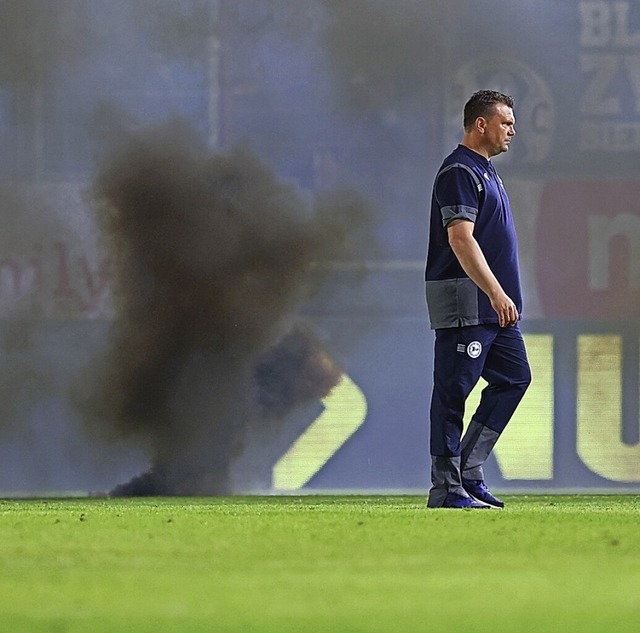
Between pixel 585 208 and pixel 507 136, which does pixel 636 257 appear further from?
pixel 507 136

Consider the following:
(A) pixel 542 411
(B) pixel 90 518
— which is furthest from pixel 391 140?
(B) pixel 90 518

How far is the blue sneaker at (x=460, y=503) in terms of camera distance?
4875 mm

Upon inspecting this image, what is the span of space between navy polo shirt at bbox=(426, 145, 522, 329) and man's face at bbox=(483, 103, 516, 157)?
56mm

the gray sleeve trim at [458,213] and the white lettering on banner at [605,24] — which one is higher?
the white lettering on banner at [605,24]

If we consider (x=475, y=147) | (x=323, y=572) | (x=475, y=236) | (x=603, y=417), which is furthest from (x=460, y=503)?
(x=603, y=417)

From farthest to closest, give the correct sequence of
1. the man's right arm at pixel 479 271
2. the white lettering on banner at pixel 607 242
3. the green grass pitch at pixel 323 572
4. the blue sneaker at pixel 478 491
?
the white lettering on banner at pixel 607 242
the blue sneaker at pixel 478 491
the man's right arm at pixel 479 271
the green grass pitch at pixel 323 572

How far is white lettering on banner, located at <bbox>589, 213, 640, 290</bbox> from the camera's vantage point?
25.2ft

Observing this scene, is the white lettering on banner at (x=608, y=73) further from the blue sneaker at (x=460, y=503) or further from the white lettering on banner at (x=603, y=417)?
the blue sneaker at (x=460, y=503)

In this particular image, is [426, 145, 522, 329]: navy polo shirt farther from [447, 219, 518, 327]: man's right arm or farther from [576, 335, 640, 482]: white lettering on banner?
[576, 335, 640, 482]: white lettering on banner

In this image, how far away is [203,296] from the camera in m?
8.05

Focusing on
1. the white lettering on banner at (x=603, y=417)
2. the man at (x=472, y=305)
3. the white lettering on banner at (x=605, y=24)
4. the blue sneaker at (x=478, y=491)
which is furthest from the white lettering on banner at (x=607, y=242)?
the blue sneaker at (x=478, y=491)

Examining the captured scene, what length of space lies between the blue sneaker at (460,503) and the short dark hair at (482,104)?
3.71 ft

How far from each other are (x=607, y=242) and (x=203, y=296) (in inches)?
76.5

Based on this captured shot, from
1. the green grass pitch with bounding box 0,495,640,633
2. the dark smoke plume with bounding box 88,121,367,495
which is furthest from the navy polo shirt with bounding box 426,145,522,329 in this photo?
the dark smoke plume with bounding box 88,121,367,495
